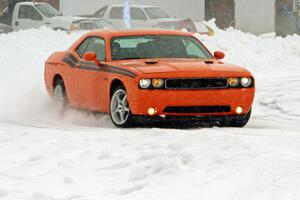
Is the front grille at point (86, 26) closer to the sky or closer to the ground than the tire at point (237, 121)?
closer to the sky

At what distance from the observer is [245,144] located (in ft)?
22.6

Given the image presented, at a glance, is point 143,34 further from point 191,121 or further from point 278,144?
point 278,144

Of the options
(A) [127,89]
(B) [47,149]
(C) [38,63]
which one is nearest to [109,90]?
(A) [127,89]

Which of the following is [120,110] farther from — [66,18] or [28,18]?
[28,18]

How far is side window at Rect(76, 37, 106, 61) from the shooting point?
36.0ft

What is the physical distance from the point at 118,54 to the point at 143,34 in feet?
1.85

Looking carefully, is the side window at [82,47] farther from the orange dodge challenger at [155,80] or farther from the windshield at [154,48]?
the windshield at [154,48]

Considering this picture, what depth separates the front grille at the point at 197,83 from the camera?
9.55 meters

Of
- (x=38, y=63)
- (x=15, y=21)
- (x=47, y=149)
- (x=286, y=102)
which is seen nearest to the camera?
(x=47, y=149)

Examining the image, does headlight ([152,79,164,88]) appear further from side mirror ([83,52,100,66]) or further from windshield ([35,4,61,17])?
windshield ([35,4,61,17])

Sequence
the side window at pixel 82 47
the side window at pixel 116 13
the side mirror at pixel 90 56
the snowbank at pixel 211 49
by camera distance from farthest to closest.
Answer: the side window at pixel 116 13, the snowbank at pixel 211 49, the side window at pixel 82 47, the side mirror at pixel 90 56

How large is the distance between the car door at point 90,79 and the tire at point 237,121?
5.20ft

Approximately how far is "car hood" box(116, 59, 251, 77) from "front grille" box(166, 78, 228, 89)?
0.19 feet

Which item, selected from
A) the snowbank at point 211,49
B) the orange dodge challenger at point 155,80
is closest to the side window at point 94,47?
the orange dodge challenger at point 155,80
